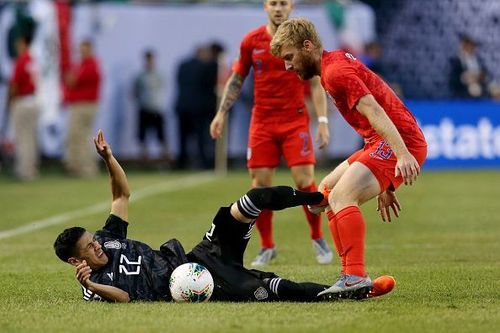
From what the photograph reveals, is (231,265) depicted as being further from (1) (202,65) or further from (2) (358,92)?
(1) (202,65)

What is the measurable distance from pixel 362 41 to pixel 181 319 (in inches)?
812

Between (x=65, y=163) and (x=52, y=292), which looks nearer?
(x=52, y=292)

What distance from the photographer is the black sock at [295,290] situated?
9117mm

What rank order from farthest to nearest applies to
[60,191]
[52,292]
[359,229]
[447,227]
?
[60,191] → [447,227] → [52,292] → [359,229]

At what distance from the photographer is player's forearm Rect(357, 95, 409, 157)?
8789mm

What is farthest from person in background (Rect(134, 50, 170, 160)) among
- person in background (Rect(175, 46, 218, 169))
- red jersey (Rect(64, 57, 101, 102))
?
red jersey (Rect(64, 57, 101, 102))

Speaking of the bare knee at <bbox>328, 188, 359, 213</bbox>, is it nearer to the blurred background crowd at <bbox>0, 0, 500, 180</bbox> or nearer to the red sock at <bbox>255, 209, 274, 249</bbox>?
the red sock at <bbox>255, 209, 274, 249</bbox>

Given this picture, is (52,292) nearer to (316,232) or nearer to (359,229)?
(359,229)

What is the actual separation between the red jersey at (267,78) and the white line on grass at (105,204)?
430 cm

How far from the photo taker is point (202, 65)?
90.5ft

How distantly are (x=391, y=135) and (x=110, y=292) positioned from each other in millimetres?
2288

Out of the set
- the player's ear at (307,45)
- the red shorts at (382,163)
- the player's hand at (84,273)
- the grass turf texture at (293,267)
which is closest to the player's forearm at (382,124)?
the red shorts at (382,163)

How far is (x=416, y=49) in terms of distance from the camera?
28625 mm

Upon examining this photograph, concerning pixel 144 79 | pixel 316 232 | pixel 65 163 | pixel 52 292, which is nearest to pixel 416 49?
pixel 144 79
